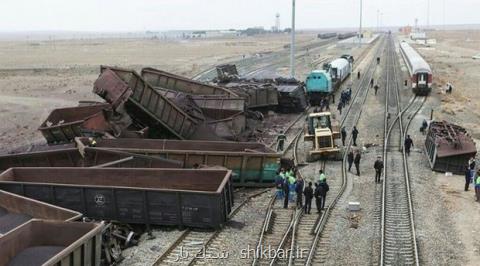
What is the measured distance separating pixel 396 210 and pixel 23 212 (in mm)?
12224

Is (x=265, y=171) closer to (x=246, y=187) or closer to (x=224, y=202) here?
(x=246, y=187)

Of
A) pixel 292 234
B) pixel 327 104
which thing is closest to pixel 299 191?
Result: pixel 292 234

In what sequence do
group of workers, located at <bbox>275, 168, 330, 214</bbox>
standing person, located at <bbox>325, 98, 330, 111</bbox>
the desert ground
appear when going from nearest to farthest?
the desert ground, group of workers, located at <bbox>275, 168, 330, 214</bbox>, standing person, located at <bbox>325, 98, 330, 111</bbox>

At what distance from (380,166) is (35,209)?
13714mm

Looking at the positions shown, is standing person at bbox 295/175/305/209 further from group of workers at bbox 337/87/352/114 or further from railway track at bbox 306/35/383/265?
group of workers at bbox 337/87/352/114

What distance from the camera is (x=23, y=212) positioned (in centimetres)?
1502

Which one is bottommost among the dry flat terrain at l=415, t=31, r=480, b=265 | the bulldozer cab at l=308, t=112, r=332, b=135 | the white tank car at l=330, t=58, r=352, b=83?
the dry flat terrain at l=415, t=31, r=480, b=265

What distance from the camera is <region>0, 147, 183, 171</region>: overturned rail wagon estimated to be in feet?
63.8

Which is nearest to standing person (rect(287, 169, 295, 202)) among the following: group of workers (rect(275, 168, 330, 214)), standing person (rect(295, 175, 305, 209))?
group of workers (rect(275, 168, 330, 214))

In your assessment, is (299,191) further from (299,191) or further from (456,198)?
(456,198)

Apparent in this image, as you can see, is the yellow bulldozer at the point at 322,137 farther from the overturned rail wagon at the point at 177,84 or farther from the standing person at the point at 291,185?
the overturned rail wagon at the point at 177,84

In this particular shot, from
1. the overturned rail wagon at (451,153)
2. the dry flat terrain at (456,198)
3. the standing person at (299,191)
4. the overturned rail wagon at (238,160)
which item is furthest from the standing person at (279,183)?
the overturned rail wagon at (451,153)

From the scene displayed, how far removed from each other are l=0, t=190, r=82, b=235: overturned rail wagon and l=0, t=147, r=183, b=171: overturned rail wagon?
3929mm

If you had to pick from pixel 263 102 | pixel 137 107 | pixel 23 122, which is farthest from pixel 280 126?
pixel 23 122
